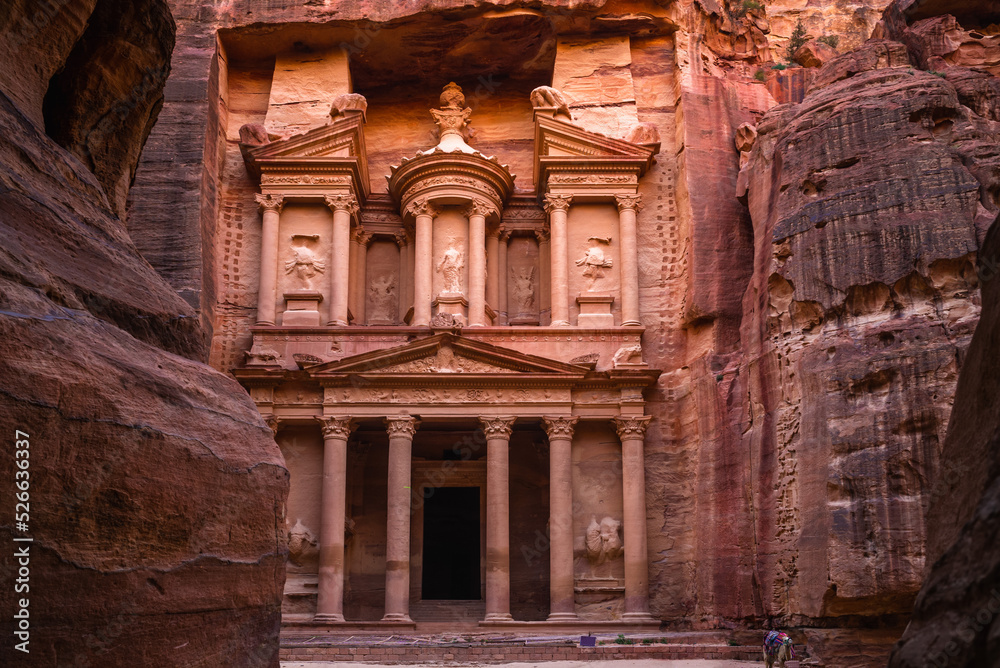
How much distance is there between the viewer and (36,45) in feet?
17.0

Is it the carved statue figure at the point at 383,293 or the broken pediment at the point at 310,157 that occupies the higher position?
the broken pediment at the point at 310,157

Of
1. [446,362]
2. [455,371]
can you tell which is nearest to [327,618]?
[455,371]

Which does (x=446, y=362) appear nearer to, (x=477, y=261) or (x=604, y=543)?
(x=477, y=261)

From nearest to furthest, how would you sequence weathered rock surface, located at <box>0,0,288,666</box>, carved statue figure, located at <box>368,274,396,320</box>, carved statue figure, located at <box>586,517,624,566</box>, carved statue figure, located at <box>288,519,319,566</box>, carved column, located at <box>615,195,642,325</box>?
weathered rock surface, located at <box>0,0,288,666</box>, carved statue figure, located at <box>288,519,319,566</box>, carved statue figure, located at <box>586,517,624,566</box>, carved column, located at <box>615,195,642,325</box>, carved statue figure, located at <box>368,274,396,320</box>

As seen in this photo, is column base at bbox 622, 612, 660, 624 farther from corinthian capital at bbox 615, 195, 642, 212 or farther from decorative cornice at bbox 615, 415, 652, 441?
corinthian capital at bbox 615, 195, 642, 212

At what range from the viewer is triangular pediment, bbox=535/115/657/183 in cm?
2461

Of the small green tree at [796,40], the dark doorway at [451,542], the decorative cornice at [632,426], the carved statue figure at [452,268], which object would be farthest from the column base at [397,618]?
the small green tree at [796,40]

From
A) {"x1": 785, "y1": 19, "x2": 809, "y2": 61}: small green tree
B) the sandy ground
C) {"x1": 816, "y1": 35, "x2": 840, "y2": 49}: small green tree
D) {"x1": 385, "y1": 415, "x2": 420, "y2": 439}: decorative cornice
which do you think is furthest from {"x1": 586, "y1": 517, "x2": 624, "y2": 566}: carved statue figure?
{"x1": 816, "y1": 35, "x2": 840, "y2": 49}: small green tree

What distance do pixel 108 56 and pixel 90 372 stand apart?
288 centimetres

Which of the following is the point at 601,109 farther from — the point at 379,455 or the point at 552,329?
the point at 379,455

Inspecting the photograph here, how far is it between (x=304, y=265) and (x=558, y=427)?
25.4 ft

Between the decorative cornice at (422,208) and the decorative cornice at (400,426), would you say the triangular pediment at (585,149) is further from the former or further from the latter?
the decorative cornice at (400,426)

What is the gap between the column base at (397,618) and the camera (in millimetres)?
20766

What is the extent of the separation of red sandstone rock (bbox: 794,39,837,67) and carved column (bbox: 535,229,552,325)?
8422 millimetres
